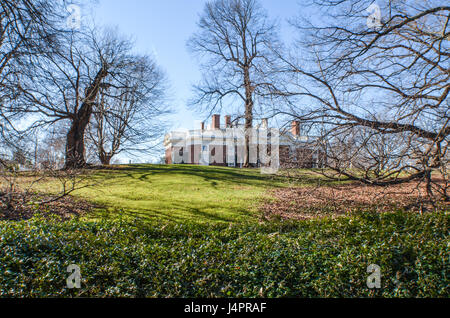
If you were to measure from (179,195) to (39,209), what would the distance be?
4698mm

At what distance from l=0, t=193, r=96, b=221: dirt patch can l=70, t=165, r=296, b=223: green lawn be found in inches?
22.5

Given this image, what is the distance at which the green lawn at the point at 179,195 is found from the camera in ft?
30.2

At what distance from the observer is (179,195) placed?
1191cm

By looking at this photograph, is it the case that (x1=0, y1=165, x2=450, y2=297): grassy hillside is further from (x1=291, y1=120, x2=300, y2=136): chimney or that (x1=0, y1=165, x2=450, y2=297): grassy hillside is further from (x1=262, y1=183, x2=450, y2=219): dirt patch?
(x1=291, y1=120, x2=300, y2=136): chimney

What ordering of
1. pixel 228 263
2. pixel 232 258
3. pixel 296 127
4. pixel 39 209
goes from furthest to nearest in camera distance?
pixel 39 209, pixel 296 127, pixel 232 258, pixel 228 263

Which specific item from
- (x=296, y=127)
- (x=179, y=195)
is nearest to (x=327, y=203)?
(x=296, y=127)

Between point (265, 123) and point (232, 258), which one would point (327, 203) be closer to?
point (265, 123)

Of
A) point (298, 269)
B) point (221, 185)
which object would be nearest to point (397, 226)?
point (298, 269)

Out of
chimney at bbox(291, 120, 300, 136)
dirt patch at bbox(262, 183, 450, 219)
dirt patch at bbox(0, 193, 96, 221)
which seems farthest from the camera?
dirt patch at bbox(262, 183, 450, 219)

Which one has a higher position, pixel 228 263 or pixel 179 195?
pixel 179 195

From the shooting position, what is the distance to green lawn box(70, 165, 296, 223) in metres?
9.20

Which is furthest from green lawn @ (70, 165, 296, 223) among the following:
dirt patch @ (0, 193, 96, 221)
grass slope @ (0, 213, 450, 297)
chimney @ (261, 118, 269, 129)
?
grass slope @ (0, 213, 450, 297)

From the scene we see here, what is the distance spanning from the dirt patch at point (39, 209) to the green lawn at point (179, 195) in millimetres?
570
